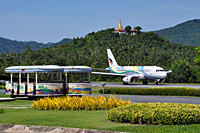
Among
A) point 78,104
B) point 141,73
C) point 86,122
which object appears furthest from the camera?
point 141,73

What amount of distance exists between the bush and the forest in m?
67.4

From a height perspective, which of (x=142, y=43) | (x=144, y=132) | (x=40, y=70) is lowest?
(x=144, y=132)

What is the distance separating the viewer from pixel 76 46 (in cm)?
19038

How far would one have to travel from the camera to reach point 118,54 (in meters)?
143

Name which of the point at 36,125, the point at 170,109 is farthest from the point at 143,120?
the point at 36,125

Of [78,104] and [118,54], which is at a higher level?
[118,54]

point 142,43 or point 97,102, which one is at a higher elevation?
point 142,43

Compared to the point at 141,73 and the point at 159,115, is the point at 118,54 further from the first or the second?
the point at 159,115

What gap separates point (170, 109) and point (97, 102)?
6.97 meters

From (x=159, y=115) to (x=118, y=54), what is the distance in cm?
12799

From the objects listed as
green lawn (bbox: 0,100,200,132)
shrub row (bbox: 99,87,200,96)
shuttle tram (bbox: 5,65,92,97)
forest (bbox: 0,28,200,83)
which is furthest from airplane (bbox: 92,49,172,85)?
green lawn (bbox: 0,100,200,132)

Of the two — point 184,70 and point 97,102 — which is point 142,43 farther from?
point 97,102

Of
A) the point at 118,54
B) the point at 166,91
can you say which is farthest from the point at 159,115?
the point at 118,54

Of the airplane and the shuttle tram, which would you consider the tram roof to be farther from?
the airplane
